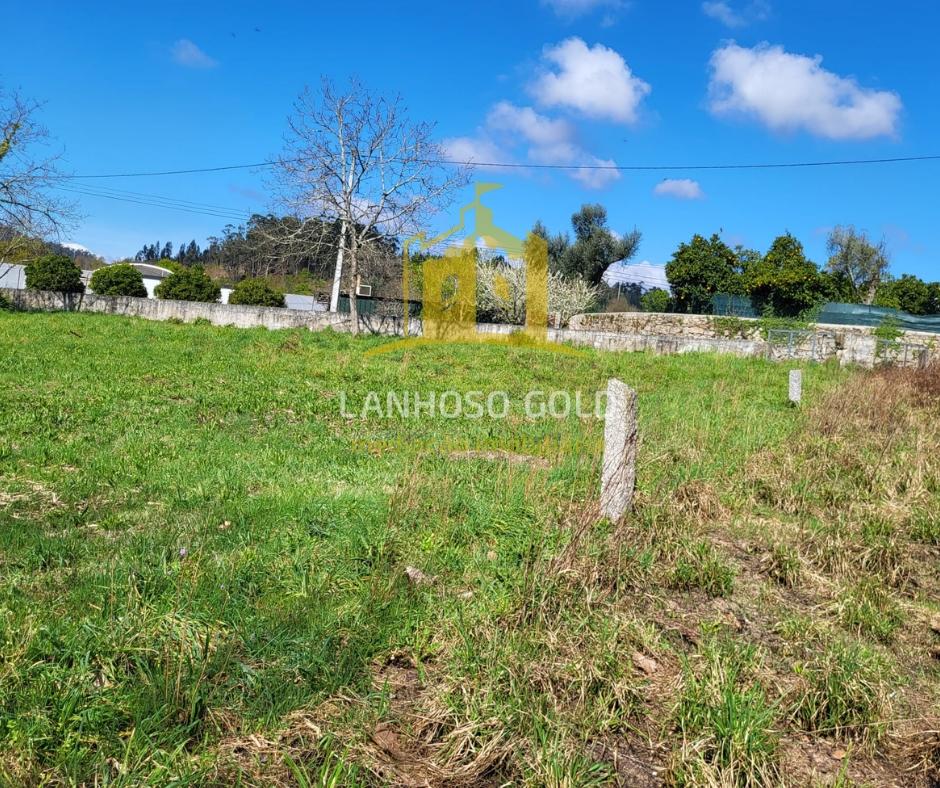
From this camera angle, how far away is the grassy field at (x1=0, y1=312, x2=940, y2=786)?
2.36 meters

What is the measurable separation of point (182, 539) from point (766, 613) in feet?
11.0

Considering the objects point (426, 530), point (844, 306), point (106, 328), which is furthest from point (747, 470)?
point (844, 306)

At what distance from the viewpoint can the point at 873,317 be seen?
68.0 feet

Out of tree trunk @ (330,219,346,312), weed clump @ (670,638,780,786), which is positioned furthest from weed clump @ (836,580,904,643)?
tree trunk @ (330,219,346,312)

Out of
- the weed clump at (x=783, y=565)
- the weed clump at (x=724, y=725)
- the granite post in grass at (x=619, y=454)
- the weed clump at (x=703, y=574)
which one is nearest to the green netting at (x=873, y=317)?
the weed clump at (x=783, y=565)

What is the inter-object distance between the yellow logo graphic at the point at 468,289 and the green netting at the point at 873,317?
9.78 m

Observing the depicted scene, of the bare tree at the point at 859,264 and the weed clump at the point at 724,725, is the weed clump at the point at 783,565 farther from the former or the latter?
the bare tree at the point at 859,264

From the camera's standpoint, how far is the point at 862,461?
20.2 ft

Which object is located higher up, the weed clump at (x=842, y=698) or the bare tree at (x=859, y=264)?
the bare tree at (x=859, y=264)

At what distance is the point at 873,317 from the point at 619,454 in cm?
2035

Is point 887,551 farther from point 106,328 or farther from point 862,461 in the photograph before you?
point 106,328

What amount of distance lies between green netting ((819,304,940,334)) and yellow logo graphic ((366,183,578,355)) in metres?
9.78

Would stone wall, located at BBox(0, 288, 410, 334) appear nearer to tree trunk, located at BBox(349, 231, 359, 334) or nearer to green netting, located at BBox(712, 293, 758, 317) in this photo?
tree trunk, located at BBox(349, 231, 359, 334)

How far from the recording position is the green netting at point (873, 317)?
1959cm
